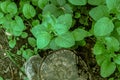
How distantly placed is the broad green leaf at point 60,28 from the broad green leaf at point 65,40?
0.05 meters

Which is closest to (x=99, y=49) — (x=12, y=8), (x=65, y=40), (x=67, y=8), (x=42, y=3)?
(x=65, y=40)

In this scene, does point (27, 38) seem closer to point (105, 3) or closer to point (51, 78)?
point (51, 78)

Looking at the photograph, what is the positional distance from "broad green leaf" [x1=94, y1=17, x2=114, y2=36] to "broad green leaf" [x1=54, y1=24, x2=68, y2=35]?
157 mm

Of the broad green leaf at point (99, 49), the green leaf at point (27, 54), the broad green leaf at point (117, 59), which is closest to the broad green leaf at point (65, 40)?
the broad green leaf at point (99, 49)

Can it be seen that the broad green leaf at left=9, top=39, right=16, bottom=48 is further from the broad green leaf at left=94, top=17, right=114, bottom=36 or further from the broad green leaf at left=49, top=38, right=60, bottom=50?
the broad green leaf at left=94, top=17, right=114, bottom=36

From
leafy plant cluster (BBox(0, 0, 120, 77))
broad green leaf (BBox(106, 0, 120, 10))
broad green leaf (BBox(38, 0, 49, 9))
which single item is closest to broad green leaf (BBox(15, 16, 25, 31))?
leafy plant cluster (BBox(0, 0, 120, 77))

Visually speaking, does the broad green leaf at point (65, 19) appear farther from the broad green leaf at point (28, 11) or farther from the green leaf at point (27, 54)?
the green leaf at point (27, 54)

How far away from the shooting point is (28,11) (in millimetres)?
1846

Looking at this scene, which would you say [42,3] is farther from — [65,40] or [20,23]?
[65,40]

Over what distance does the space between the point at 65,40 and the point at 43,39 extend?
0.12 metres

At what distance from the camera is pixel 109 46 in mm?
1631

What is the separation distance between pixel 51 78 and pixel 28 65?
0.17m

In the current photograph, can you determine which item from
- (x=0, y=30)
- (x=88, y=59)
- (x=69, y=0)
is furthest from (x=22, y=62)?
(x=69, y=0)

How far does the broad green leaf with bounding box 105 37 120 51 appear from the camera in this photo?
1603mm
